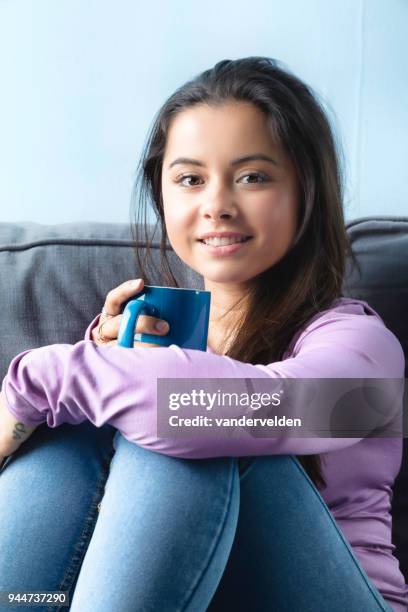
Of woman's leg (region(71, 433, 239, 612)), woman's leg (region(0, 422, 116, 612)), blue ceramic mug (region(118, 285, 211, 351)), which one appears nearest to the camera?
woman's leg (region(71, 433, 239, 612))

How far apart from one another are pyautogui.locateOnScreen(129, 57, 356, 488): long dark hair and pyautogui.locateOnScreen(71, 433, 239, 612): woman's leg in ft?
1.05

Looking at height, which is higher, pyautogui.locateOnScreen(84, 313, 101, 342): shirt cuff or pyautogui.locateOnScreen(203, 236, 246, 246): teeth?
pyautogui.locateOnScreen(203, 236, 246, 246): teeth

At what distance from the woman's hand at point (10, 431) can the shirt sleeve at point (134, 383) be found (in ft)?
0.04

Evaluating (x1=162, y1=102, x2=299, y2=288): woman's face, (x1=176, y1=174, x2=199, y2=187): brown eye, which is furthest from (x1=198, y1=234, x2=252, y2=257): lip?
(x1=176, y1=174, x2=199, y2=187): brown eye

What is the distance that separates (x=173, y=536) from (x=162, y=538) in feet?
0.04

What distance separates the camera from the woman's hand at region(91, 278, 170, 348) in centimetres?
94

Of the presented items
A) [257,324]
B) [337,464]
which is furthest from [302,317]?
[337,464]

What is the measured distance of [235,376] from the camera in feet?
2.56

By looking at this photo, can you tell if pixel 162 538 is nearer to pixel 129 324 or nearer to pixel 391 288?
pixel 129 324

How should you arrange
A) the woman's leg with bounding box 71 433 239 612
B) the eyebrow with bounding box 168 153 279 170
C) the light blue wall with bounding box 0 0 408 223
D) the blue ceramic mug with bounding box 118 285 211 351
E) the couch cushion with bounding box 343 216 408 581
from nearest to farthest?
the woman's leg with bounding box 71 433 239 612 < the blue ceramic mug with bounding box 118 285 211 351 < the eyebrow with bounding box 168 153 279 170 < the couch cushion with bounding box 343 216 408 581 < the light blue wall with bounding box 0 0 408 223

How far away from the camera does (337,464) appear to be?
985 mm

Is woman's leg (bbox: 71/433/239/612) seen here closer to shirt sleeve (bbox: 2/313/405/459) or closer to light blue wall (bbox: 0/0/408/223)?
shirt sleeve (bbox: 2/313/405/459)

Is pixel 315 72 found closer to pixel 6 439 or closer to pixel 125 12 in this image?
pixel 125 12

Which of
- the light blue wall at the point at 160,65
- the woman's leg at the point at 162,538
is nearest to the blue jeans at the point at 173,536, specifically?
the woman's leg at the point at 162,538
